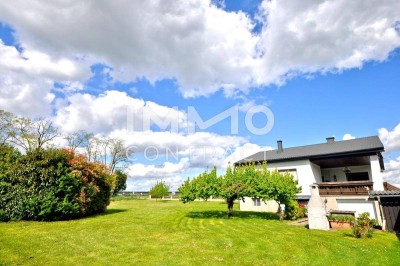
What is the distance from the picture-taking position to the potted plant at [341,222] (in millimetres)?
18438

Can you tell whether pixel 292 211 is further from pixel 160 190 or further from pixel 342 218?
pixel 160 190

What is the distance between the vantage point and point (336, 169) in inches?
1251

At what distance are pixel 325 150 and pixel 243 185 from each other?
11.9m

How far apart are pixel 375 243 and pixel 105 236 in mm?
15098

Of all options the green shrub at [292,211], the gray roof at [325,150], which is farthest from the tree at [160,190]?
the green shrub at [292,211]

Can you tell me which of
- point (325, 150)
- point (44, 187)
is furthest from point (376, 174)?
point (44, 187)

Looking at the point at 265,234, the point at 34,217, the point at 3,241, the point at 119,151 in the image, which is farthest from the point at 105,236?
the point at 119,151

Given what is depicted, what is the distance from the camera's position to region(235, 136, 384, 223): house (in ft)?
73.4

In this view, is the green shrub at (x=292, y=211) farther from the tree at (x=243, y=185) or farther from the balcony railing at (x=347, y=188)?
the balcony railing at (x=347, y=188)

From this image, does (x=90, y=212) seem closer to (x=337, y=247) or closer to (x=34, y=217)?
(x=34, y=217)

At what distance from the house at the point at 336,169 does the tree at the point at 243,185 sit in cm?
473

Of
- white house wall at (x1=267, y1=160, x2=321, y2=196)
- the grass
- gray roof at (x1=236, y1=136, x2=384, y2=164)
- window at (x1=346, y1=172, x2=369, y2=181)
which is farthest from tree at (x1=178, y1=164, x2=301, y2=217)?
window at (x1=346, y1=172, x2=369, y2=181)

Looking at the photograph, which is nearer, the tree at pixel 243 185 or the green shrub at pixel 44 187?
the green shrub at pixel 44 187

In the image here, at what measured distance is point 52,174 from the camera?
19.4 m
